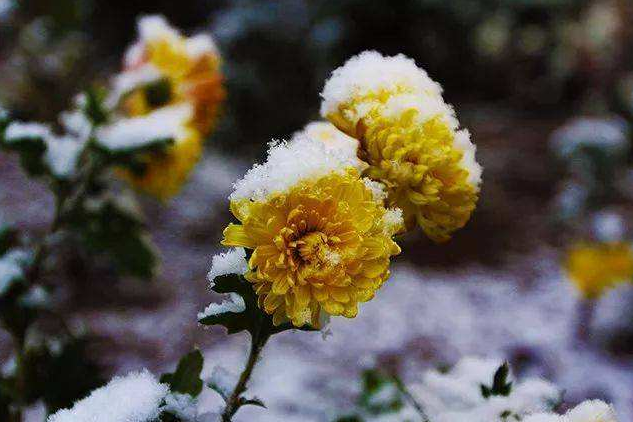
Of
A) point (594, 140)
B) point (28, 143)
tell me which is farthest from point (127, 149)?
point (594, 140)

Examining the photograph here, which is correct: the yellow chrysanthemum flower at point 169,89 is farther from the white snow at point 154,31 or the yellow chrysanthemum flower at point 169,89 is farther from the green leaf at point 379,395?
the green leaf at point 379,395

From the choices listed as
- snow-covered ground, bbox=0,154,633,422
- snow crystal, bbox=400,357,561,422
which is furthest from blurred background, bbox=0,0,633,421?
snow crystal, bbox=400,357,561,422

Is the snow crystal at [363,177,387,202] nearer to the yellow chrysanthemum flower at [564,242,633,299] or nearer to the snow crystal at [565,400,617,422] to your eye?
the snow crystal at [565,400,617,422]

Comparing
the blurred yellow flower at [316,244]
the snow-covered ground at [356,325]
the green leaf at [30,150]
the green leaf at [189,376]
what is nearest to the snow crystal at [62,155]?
the green leaf at [30,150]

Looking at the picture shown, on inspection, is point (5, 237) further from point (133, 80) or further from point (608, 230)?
point (608, 230)

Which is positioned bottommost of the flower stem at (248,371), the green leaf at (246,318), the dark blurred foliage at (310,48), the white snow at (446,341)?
the flower stem at (248,371)
